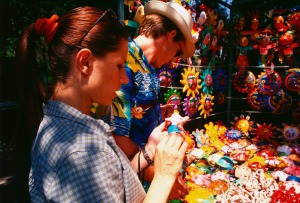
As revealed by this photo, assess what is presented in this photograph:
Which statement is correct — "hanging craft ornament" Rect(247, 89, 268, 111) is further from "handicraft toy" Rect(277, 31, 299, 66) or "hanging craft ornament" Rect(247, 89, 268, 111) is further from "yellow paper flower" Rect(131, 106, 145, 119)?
"yellow paper flower" Rect(131, 106, 145, 119)

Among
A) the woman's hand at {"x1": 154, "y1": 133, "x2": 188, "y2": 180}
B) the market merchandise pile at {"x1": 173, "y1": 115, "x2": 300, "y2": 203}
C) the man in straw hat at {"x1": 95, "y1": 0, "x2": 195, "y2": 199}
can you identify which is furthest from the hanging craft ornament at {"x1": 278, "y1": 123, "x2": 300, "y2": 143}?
the woman's hand at {"x1": 154, "y1": 133, "x2": 188, "y2": 180}

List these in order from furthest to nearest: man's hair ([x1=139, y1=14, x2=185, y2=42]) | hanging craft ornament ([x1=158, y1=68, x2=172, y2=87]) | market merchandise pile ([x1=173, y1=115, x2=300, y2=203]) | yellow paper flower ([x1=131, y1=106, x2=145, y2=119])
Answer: hanging craft ornament ([x1=158, y1=68, x2=172, y2=87])
market merchandise pile ([x1=173, y1=115, x2=300, y2=203])
man's hair ([x1=139, y1=14, x2=185, y2=42])
yellow paper flower ([x1=131, y1=106, x2=145, y2=119])

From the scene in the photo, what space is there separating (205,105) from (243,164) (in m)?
1.11

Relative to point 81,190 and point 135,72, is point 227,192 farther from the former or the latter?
point 81,190

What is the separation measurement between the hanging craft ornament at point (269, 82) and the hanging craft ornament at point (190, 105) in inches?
51.8

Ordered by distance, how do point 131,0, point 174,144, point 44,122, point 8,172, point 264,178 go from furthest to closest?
point 264,178
point 131,0
point 8,172
point 174,144
point 44,122

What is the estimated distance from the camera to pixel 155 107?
1.60m

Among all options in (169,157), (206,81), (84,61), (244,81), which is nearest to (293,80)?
(244,81)

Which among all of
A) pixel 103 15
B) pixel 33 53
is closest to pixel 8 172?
pixel 33 53

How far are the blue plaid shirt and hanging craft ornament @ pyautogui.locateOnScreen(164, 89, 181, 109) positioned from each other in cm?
257

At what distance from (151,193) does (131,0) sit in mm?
2185

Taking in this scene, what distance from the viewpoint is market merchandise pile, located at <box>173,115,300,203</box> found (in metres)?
2.63

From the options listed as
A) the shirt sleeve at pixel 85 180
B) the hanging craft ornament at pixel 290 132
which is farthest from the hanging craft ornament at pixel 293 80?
the shirt sleeve at pixel 85 180

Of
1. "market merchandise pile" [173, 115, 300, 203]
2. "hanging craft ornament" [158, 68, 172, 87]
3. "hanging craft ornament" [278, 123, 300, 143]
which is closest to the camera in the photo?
"market merchandise pile" [173, 115, 300, 203]
